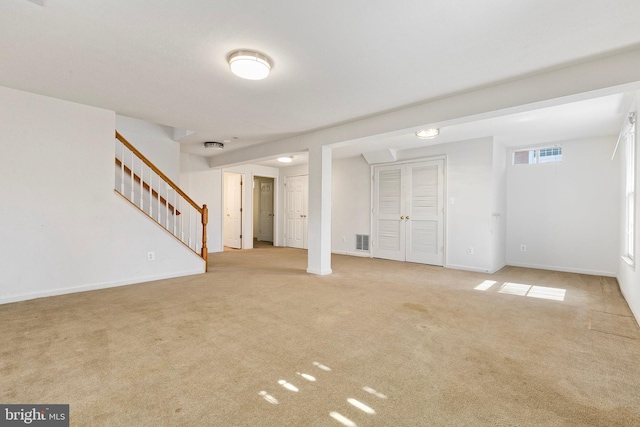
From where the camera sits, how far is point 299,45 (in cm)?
237

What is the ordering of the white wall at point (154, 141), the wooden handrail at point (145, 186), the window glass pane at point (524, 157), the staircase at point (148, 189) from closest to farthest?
the staircase at point (148, 189) → the wooden handrail at point (145, 186) → the white wall at point (154, 141) → the window glass pane at point (524, 157)

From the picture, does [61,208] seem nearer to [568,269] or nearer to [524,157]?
[524,157]

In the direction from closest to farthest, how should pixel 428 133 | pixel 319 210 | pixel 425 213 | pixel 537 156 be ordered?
pixel 428 133 → pixel 319 210 → pixel 537 156 → pixel 425 213

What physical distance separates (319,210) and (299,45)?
2836 millimetres

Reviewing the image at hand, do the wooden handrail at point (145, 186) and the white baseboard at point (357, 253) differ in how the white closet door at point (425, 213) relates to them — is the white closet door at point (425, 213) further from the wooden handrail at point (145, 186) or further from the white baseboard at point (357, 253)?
the wooden handrail at point (145, 186)

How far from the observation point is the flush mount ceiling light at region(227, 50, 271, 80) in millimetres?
2480

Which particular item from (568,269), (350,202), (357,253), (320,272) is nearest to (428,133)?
(320,272)

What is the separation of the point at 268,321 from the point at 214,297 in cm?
111

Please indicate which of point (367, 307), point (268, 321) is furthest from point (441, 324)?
point (268, 321)

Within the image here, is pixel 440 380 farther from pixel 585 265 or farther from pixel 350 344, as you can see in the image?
pixel 585 265

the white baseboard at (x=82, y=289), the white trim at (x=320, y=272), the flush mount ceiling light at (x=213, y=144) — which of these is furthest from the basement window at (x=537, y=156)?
the white baseboard at (x=82, y=289)

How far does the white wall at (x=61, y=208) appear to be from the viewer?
3334 mm

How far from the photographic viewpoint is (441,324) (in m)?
2.74

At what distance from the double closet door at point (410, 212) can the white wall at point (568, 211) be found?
1.54 meters
